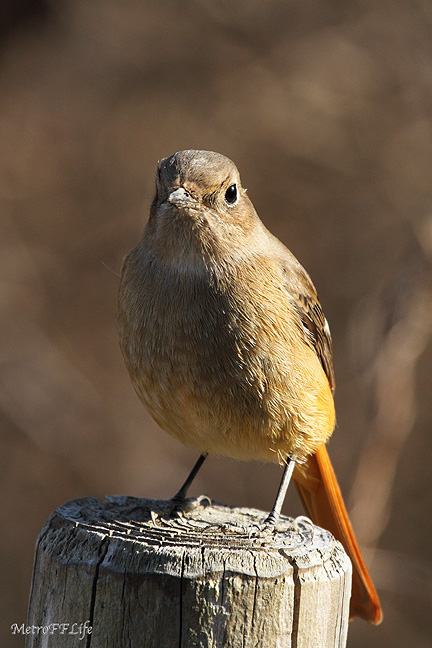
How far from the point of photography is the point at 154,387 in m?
3.63

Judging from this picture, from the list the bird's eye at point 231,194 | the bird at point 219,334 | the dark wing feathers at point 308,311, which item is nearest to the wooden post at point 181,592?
the bird at point 219,334

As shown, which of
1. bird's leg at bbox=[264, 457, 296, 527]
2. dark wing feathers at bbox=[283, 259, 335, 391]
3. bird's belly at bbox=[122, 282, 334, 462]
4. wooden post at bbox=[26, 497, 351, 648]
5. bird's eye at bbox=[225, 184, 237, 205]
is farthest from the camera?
dark wing feathers at bbox=[283, 259, 335, 391]

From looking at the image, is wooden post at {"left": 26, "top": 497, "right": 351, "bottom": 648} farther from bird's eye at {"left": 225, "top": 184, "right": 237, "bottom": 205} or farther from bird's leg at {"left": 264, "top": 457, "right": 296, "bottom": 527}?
bird's eye at {"left": 225, "top": 184, "right": 237, "bottom": 205}

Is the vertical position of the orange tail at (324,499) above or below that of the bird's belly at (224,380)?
below

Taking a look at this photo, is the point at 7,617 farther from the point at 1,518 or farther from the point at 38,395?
the point at 38,395

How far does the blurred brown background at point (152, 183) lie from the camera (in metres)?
7.57

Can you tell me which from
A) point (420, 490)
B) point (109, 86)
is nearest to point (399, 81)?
point (109, 86)

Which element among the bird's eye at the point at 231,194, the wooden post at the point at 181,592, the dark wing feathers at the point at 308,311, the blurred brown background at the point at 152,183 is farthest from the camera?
the blurred brown background at the point at 152,183

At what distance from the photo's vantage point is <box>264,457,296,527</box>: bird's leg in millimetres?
3393

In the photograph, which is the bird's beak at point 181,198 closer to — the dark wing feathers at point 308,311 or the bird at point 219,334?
the bird at point 219,334

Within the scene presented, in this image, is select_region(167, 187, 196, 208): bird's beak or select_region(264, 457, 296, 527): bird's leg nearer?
select_region(264, 457, 296, 527): bird's leg

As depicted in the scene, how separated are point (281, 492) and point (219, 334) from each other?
0.85 metres

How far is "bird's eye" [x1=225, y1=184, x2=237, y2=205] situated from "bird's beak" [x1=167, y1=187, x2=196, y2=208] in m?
0.24

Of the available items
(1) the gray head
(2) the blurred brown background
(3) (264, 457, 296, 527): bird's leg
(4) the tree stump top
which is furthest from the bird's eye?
(2) the blurred brown background
